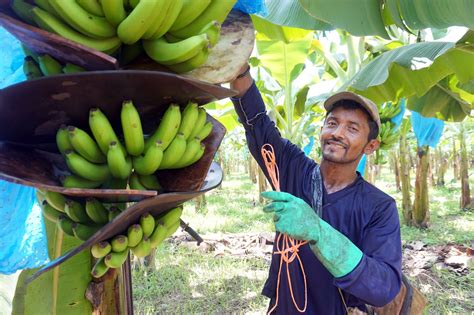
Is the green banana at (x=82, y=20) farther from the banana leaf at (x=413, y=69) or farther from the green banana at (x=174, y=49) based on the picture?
the banana leaf at (x=413, y=69)

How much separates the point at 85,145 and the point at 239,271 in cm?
438

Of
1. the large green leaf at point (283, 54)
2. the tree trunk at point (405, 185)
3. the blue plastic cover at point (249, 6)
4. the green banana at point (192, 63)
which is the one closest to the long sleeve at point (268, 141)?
the blue plastic cover at point (249, 6)

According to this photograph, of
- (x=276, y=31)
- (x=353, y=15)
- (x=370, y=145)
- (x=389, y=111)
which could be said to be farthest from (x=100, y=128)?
(x=389, y=111)

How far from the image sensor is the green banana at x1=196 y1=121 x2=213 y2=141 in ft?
2.99

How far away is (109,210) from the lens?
820 mm

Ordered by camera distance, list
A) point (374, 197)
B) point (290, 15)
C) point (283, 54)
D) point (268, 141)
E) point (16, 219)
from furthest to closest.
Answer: point (283, 54) → point (290, 15) → point (268, 141) → point (374, 197) → point (16, 219)

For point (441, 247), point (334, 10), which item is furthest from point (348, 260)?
point (441, 247)

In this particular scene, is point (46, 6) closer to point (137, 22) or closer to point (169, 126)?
point (137, 22)

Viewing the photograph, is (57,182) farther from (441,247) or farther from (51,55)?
(441,247)

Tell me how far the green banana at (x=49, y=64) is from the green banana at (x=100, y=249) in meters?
0.35

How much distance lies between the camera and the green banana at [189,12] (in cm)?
82

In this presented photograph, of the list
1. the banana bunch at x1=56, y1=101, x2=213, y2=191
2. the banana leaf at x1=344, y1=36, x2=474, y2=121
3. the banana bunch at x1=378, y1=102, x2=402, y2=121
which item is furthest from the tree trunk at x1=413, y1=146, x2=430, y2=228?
the banana bunch at x1=56, y1=101, x2=213, y2=191

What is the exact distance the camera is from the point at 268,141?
1.90 meters

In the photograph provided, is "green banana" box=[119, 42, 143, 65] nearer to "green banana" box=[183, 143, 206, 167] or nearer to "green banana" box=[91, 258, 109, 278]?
"green banana" box=[183, 143, 206, 167]
